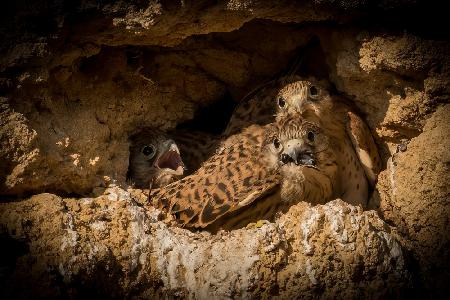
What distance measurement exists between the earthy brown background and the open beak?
60 centimetres

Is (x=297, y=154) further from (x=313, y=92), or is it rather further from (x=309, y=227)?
(x=309, y=227)

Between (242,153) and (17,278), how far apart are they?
211 cm

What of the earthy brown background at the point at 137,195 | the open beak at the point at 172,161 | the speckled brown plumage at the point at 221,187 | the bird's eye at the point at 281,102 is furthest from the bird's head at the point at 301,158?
the open beak at the point at 172,161

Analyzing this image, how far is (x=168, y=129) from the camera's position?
4.50 m

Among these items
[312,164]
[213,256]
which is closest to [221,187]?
[312,164]

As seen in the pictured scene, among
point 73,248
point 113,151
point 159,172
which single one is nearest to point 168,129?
point 159,172

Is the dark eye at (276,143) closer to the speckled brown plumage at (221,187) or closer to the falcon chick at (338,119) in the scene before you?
the speckled brown plumage at (221,187)

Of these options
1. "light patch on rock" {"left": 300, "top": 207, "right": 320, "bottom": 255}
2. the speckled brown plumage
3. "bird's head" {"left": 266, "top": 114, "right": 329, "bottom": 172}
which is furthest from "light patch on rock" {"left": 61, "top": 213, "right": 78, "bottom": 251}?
"bird's head" {"left": 266, "top": 114, "right": 329, "bottom": 172}

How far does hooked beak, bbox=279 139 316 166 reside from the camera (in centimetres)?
406

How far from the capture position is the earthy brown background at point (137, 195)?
2947 millimetres

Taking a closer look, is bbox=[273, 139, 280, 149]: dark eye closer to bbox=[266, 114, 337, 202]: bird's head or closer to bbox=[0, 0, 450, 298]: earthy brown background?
bbox=[266, 114, 337, 202]: bird's head

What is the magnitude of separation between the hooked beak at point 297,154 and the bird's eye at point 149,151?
1086mm

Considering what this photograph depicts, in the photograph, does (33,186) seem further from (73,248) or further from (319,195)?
(319,195)

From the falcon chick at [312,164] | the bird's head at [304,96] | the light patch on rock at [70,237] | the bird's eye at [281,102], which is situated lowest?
the light patch on rock at [70,237]
